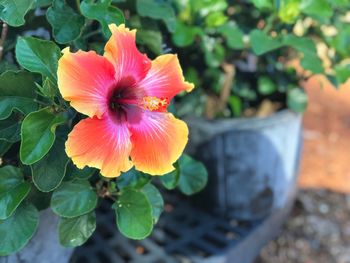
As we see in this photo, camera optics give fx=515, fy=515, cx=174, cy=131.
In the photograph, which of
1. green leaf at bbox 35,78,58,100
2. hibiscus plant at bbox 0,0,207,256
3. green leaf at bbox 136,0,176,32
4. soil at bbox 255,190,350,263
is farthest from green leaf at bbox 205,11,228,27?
soil at bbox 255,190,350,263

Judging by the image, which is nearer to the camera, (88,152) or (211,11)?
(88,152)

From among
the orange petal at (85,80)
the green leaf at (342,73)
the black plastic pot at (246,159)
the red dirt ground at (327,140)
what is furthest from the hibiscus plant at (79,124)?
the red dirt ground at (327,140)

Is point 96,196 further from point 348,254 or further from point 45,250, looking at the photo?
point 348,254

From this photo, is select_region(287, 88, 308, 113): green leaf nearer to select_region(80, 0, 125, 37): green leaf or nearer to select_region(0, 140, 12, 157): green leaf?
select_region(80, 0, 125, 37): green leaf

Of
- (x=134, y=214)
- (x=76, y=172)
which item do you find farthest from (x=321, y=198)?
(x=76, y=172)

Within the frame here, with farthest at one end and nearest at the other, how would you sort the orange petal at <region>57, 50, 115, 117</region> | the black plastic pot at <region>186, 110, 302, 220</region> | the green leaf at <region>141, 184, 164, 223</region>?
the black plastic pot at <region>186, 110, 302, 220</region> < the green leaf at <region>141, 184, 164, 223</region> < the orange petal at <region>57, 50, 115, 117</region>

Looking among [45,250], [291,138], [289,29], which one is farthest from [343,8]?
[45,250]

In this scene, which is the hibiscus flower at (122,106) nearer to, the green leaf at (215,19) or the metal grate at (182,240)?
the green leaf at (215,19)
